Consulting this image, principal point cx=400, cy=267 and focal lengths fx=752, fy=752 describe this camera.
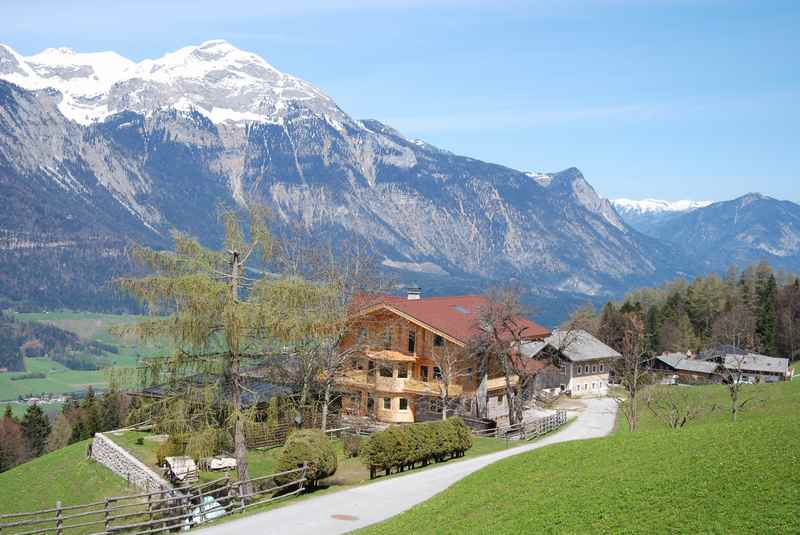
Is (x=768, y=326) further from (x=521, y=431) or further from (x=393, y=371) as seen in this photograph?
(x=521, y=431)

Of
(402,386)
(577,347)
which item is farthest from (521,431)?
(577,347)

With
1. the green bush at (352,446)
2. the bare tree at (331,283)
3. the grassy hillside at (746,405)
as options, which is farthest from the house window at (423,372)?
the grassy hillside at (746,405)

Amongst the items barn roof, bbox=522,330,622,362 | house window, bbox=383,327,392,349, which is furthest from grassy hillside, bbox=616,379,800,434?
house window, bbox=383,327,392,349

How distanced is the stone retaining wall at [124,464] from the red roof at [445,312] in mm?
18402

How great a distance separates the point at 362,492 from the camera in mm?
27844

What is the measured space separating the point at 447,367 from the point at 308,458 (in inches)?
779

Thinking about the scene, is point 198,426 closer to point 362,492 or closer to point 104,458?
point 362,492

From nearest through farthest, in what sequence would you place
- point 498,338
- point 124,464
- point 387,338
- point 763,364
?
point 124,464
point 498,338
point 387,338
point 763,364

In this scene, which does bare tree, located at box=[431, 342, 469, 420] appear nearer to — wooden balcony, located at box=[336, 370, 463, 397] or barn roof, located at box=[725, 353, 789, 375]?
wooden balcony, located at box=[336, 370, 463, 397]

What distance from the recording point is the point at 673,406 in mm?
41938

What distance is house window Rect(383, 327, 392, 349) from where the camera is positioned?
165 feet

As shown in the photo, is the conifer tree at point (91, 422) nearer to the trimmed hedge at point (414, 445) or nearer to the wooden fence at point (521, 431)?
the wooden fence at point (521, 431)

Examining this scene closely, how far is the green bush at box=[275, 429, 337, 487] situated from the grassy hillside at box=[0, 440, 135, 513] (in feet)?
33.4

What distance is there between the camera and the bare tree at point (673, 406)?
141ft
